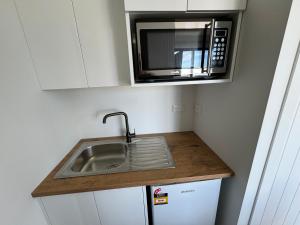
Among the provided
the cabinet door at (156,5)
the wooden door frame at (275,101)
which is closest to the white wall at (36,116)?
the cabinet door at (156,5)

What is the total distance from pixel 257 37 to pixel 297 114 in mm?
455

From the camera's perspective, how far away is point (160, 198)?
1086 millimetres

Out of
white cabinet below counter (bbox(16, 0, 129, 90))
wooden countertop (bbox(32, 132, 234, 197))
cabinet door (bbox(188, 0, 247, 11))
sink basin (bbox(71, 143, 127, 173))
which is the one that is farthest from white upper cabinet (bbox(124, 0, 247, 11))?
sink basin (bbox(71, 143, 127, 173))

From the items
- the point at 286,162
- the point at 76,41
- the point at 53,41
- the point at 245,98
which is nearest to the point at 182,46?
the point at 245,98

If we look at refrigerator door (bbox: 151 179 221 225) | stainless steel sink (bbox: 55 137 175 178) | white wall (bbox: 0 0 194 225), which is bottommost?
refrigerator door (bbox: 151 179 221 225)

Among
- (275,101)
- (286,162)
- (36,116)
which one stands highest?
(275,101)

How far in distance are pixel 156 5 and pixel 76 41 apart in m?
0.54

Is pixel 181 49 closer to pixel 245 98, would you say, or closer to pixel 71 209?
pixel 245 98

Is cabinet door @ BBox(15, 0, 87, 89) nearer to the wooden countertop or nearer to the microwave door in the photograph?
the microwave door

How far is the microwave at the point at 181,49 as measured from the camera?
0.89 metres

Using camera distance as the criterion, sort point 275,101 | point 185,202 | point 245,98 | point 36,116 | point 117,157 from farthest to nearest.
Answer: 1. point 117,157
2. point 185,202
3. point 36,116
4. point 245,98
5. point 275,101

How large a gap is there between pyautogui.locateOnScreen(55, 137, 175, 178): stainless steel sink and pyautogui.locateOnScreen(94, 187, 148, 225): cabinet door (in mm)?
147

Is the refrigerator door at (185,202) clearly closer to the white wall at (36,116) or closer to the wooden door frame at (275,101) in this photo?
the wooden door frame at (275,101)

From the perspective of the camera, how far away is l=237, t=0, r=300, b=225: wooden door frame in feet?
2.18
